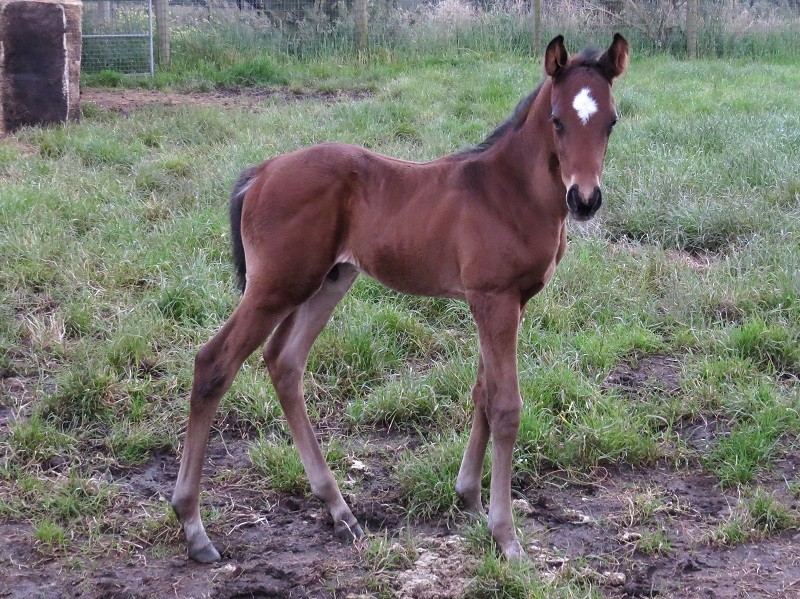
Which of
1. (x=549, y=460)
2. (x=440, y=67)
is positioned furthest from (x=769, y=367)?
(x=440, y=67)

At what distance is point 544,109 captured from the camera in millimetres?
3002

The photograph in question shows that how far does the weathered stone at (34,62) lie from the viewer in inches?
310

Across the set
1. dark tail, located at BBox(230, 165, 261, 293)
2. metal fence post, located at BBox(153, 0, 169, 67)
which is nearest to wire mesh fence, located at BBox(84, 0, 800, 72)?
metal fence post, located at BBox(153, 0, 169, 67)

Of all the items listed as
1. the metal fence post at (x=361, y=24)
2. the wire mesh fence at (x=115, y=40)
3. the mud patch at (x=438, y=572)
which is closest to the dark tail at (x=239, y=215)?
the mud patch at (x=438, y=572)

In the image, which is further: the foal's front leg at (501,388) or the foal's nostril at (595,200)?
the foal's front leg at (501,388)

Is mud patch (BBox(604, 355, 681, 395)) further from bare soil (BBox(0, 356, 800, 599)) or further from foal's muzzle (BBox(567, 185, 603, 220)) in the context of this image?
foal's muzzle (BBox(567, 185, 603, 220))

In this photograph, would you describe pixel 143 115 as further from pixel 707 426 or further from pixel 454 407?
pixel 707 426

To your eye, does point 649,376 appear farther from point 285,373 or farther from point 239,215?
point 239,215

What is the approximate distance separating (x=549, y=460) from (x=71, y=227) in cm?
363

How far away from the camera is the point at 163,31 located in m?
11.1

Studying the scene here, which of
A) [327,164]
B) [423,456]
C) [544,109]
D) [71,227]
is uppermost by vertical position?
[544,109]

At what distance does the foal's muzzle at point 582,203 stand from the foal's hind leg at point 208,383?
1.13 meters

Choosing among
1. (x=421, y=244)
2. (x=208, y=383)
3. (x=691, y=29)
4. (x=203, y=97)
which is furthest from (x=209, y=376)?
(x=691, y=29)

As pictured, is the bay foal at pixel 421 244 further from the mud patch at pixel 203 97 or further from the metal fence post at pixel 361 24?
the metal fence post at pixel 361 24
